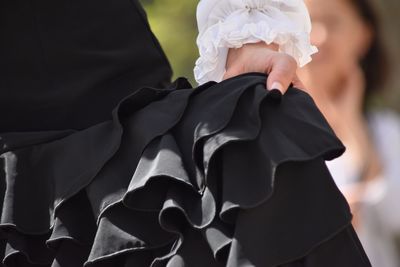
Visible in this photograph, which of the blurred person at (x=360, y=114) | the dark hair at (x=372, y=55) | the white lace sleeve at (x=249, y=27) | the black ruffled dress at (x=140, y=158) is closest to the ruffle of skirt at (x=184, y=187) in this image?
the black ruffled dress at (x=140, y=158)

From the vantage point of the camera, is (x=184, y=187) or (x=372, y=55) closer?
(x=184, y=187)

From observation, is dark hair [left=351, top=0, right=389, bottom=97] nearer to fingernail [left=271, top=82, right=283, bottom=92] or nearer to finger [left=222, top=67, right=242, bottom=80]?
finger [left=222, top=67, right=242, bottom=80]

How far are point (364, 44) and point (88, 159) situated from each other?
1883mm

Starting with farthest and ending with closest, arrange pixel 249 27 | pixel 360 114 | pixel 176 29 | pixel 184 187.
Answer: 1. pixel 176 29
2. pixel 360 114
3. pixel 249 27
4. pixel 184 187

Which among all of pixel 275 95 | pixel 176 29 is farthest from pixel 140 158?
pixel 176 29

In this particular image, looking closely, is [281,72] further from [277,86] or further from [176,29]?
[176,29]

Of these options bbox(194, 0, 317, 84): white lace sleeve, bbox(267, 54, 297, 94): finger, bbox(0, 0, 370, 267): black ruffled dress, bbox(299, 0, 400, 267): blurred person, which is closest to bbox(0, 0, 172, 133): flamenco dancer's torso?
bbox(0, 0, 370, 267): black ruffled dress

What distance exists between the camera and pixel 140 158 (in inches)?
66.5

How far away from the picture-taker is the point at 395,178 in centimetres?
318

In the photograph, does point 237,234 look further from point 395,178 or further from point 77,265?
point 395,178

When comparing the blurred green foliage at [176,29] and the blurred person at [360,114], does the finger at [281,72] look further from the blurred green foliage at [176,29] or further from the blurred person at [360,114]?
the blurred green foliage at [176,29]

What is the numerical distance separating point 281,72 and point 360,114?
1710 mm

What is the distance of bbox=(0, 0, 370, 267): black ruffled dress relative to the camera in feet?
5.12

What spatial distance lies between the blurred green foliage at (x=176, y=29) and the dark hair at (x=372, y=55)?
265 cm
